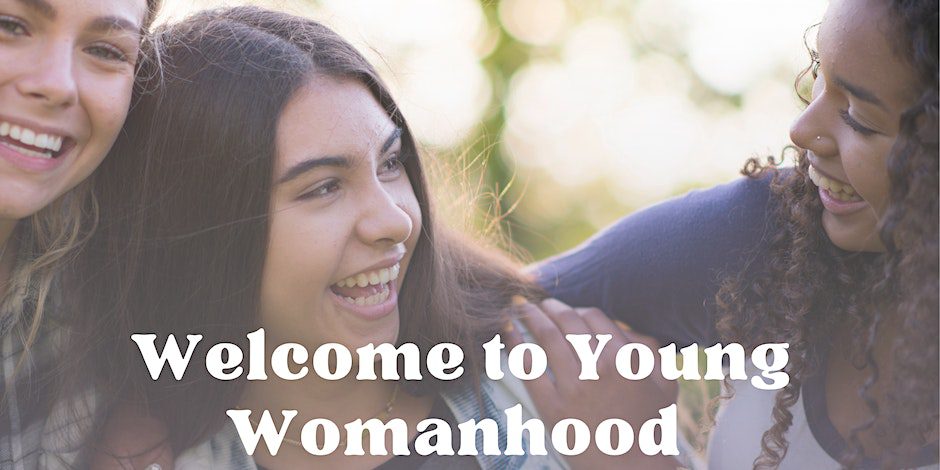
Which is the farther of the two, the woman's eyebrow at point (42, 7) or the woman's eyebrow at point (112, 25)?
the woman's eyebrow at point (112, 25)

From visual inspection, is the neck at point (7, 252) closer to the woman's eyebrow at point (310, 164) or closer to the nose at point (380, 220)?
the woman's eyebrow at point (310, 164)

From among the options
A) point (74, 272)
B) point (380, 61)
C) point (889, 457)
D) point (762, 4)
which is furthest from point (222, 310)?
point (762, 4)

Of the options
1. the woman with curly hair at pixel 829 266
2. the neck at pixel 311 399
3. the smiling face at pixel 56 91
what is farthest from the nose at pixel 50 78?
the woman with curly hair at pixel 829 266

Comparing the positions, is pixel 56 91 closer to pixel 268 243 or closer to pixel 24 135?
pixel 24 135

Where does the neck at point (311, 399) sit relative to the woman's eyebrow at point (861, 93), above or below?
below

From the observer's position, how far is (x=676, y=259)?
95.7 inches

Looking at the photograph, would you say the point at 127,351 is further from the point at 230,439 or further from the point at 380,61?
the point at 380,61

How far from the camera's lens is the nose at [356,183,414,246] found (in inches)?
88.2

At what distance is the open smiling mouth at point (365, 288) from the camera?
232 centimetres

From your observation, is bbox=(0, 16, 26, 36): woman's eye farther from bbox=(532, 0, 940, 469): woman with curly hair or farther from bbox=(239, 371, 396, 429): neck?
bbox=(532, 0, 940, 469): woman with curly hair

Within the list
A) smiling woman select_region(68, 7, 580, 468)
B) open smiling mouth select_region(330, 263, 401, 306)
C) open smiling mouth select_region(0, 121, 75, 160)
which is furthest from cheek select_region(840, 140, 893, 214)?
open smiling mouth select_region(0, 121, 75, 160)

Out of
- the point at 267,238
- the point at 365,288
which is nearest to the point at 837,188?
the point at 365,288

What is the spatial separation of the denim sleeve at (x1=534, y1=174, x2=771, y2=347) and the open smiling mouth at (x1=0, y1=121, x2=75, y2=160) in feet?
4.20

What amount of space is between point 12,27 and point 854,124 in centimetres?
167
